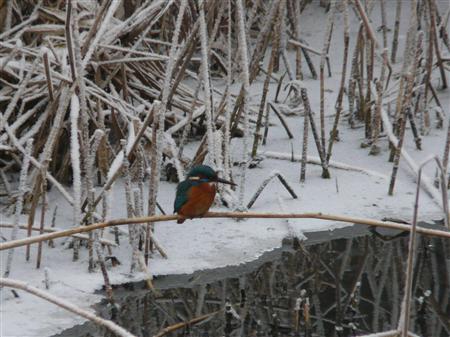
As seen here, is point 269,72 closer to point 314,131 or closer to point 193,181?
point 314,131

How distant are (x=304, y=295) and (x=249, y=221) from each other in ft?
2.62

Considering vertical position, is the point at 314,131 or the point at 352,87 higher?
the point at 352,87

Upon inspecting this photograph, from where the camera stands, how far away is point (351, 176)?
472 cm

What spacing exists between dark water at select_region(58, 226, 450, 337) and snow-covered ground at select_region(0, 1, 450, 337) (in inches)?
4.0

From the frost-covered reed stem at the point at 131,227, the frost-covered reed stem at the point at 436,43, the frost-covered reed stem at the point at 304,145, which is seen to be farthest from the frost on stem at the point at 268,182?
the frost-covered reed stem at the point at 436,43

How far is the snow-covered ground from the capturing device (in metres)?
3.46

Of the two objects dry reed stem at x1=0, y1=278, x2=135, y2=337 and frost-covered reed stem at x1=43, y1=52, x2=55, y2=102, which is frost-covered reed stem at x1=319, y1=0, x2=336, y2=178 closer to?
frost-covered reed stem at x1=43, y1=52, x2=55, y2=102

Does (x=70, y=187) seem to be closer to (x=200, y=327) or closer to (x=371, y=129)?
(x=200, y=327)

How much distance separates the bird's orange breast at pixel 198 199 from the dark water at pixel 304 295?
48 centimetres

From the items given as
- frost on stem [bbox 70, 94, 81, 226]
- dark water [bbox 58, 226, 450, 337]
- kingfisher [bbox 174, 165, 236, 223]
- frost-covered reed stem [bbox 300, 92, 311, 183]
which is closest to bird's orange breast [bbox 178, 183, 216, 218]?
kingfisher [bbox 174, 165, 236, 223]

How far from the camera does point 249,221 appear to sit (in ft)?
14.0

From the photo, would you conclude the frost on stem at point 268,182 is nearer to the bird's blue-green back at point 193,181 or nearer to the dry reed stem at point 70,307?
the bird's blue-green back at point 193,181

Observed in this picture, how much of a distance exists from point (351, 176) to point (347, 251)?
77 centimetres

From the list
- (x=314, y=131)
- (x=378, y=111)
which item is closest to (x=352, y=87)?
(x=378, y=111)
